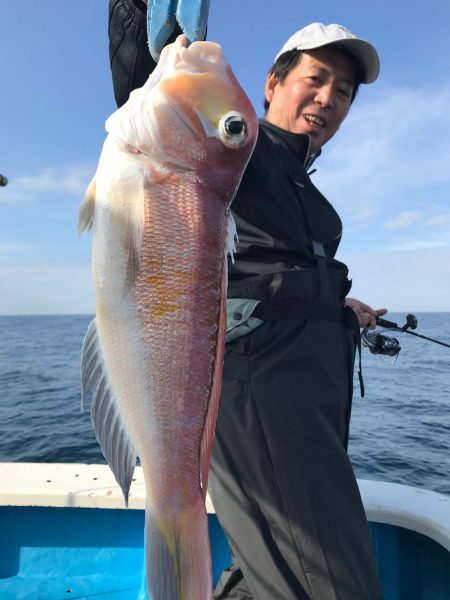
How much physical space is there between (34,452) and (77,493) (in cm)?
765

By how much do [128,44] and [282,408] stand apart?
1568mm

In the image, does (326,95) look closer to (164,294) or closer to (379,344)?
(164,294)

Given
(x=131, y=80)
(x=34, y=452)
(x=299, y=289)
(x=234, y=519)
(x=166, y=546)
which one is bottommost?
(x=34, y=452)

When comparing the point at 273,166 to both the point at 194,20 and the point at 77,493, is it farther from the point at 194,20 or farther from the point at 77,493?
the point at 77,493

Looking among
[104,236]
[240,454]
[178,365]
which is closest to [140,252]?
[104,236]

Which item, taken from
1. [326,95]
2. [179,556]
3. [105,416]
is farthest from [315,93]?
[179,556]

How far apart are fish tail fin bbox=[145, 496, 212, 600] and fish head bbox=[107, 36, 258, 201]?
3.24 ft

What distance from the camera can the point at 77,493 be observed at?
133 inches

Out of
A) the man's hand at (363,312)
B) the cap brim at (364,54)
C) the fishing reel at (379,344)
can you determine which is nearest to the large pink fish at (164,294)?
the cap brim at (364,54)

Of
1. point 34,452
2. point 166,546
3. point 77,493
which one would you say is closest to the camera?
point 166,546

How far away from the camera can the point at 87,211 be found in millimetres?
1450

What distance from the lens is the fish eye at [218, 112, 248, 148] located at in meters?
1.44

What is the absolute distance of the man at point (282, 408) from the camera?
5.89 feet

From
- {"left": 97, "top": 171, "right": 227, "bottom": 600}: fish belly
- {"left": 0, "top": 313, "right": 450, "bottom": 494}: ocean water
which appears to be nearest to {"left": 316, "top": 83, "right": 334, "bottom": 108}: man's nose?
{"left": 97, "top": 171, "right": 227, "bottom": 600}: fish belly
